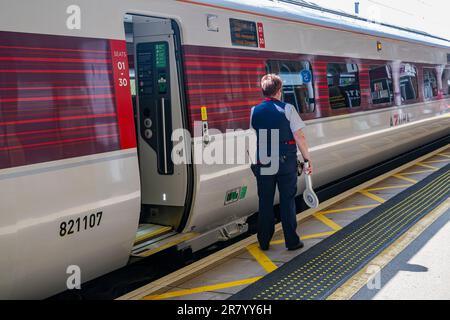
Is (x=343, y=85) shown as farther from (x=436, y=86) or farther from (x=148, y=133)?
(x=436, y=86)

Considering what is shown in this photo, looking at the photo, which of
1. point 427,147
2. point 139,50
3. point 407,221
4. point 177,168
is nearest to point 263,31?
point 139,50

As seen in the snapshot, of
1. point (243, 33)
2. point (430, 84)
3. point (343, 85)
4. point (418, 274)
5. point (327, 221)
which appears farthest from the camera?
point (430, 84)

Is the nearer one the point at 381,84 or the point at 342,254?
the point at 342,254

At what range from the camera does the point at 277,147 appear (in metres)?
4.86

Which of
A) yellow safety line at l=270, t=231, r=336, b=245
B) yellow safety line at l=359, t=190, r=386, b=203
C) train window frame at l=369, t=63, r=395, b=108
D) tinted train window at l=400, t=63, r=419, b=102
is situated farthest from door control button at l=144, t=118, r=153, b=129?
tinted train window at l=400, t=63, r=419, b=102

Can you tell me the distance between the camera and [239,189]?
557cm

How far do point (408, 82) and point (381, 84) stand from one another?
1681 millimetres

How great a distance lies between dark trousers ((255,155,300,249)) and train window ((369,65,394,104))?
441cm

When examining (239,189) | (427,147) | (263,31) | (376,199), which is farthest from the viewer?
(427,147)

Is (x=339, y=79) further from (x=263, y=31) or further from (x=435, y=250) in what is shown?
(x=435, y=250)

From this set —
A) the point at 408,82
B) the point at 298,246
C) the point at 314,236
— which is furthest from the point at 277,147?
the point at 408,82

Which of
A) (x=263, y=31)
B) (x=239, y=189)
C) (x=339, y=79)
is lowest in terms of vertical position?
(x=239, y=189)
